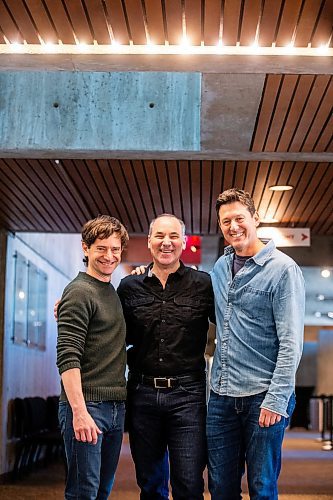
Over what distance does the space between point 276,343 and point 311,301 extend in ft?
65.5

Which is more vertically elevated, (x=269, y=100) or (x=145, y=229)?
(x=269, y=100)

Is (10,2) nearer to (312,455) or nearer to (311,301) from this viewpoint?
(312,455)

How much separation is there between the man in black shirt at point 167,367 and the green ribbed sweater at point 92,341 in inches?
8.4

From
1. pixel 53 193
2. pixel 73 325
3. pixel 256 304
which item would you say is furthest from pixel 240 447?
pixel 53 193

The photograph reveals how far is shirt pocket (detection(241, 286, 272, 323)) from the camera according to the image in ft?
11.9

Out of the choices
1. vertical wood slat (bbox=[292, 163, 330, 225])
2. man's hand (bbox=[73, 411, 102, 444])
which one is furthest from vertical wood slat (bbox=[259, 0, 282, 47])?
vertical wood slat (bbox=[292, 163, 330, 225])

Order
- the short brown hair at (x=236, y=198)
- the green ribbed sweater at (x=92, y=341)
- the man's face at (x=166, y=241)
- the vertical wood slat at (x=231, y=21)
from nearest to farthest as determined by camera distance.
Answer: the green ribbed sweater at (x=92, y=341), the short brown hair at (x=236, y=198), the man's face at (x=166, y=241), the vertical wood slat at (x=231, y=21)

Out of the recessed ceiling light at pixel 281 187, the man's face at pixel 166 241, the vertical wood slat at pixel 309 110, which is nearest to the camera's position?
the man's face at pixel 166 241

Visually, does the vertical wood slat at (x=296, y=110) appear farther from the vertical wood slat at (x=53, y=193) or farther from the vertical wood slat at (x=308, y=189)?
the vertical wood slat at (x=53, y=193)

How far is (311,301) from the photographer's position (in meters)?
23.3

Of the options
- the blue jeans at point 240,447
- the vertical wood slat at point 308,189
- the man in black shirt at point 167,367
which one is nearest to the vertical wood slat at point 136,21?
the man in black shirt at point 167,367

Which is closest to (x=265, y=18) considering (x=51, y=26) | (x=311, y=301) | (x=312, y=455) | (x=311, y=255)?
(x=51, y=26)

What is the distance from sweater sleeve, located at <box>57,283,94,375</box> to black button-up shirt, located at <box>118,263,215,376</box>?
1.27ft

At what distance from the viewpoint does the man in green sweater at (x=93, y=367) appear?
3543mm
